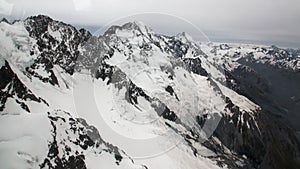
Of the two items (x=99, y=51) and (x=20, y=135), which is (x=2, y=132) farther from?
(x=99, y=51)

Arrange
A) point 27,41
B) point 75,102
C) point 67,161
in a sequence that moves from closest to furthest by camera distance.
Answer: point 67,161
point 75,102
point 27,41

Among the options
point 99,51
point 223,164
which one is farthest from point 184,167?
point 99,51

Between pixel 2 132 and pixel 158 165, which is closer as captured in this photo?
pixel 2 132

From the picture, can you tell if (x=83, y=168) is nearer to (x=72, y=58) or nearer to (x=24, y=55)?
(x=24, y=55)

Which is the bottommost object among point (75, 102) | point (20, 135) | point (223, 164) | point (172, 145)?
point (223, 164)

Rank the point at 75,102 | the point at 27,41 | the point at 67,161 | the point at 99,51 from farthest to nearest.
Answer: the point at 99,51 < the point at 27,41 < the point at 75,102 < the point at 67,161

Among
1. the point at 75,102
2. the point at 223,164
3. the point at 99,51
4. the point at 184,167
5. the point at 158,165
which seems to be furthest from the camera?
the point at 99,51

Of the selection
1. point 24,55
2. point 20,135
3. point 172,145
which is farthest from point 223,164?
point 20,135

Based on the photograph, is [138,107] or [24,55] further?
[138,107]

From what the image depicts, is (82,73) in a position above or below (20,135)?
below
